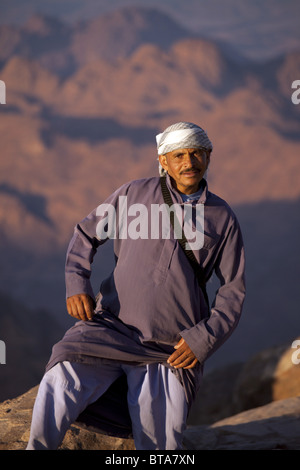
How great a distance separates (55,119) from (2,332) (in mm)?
12627

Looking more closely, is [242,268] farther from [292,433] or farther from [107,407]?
[292,433]

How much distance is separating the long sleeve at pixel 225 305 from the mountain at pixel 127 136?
8235 mm

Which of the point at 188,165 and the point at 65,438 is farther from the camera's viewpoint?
the point at 65,438

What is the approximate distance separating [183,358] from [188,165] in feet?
2.32

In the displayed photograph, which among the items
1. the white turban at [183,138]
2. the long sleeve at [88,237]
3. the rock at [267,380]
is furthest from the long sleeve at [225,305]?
the rock at [267,380]

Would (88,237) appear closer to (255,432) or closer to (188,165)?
(188,165)

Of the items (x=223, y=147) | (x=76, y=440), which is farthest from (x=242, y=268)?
(x=223, y=147)

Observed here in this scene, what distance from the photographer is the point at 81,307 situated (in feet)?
7.10

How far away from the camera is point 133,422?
6.70ft

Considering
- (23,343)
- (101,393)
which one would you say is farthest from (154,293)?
(23,343)

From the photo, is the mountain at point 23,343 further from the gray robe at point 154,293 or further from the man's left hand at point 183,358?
the man's left hand at point 183,358

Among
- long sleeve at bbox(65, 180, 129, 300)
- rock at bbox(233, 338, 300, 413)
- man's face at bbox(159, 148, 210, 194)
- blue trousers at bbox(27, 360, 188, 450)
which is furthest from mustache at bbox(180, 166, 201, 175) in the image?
rock at bbox(233, 338, 300, 413)

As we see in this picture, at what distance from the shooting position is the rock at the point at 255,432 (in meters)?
2.87
